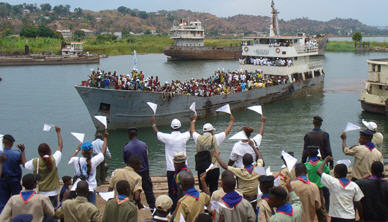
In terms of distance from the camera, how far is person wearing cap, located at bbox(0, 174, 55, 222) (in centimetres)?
503

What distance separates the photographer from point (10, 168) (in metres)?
6.31

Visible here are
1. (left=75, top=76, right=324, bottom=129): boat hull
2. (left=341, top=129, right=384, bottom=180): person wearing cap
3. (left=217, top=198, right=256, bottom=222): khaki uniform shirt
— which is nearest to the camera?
(left=217, top=198, right=256, bottom=222): khaki uniform shirt

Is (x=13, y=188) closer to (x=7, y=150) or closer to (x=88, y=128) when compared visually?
(x=7, y=150)

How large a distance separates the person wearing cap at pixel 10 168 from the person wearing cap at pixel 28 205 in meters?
1.26

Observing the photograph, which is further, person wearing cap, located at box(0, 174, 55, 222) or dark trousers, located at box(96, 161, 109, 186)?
dark trousers, located at box(96, 161, 109, 186)

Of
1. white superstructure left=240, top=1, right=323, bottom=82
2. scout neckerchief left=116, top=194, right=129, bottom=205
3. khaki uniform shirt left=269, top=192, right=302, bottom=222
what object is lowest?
khaki uniform shirt left=269, top=192, right=302, bottom=222

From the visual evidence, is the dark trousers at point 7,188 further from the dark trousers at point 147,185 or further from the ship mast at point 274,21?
the ship mast at point 274,21

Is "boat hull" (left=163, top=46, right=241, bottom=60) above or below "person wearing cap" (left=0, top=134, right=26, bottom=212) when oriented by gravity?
above

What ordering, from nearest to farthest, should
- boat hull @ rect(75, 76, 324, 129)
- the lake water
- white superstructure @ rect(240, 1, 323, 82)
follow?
the lake water, boat hull @ rect(75, 76, 324, 129), white superstructure @ rect(240, 1, 323, 82)

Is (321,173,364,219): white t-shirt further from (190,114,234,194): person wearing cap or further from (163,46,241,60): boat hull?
(163,46,241,60): boat hull

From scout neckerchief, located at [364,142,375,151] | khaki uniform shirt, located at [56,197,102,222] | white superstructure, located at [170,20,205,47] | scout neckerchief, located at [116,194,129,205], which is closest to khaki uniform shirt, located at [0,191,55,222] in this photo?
khaki uniform shirt, located at [56,197,102,222]

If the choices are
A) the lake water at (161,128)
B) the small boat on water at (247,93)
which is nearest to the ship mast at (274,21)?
the small boat on water at (247,93)

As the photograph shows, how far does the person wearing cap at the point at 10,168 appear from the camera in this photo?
248 inches

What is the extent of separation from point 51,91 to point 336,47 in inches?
3102
